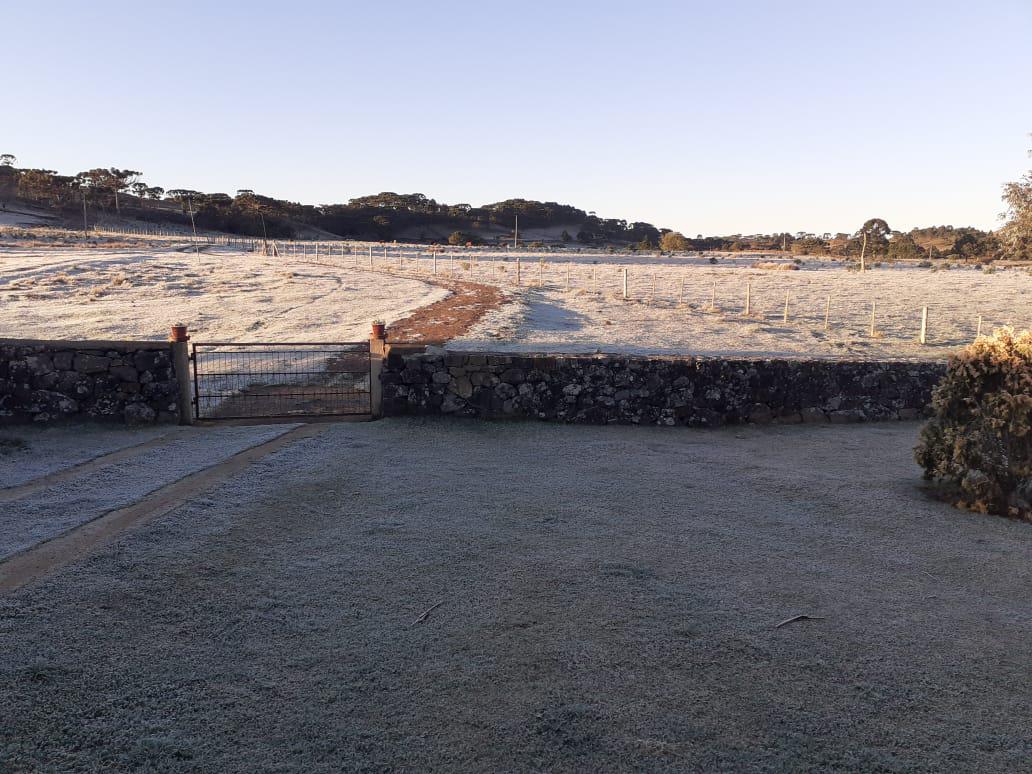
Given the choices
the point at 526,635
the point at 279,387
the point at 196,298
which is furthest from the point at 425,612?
the point at 196,298

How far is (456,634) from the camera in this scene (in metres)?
4.02

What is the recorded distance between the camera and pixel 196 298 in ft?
88.7

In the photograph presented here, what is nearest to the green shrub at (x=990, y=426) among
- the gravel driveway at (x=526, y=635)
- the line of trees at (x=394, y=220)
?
the gravel driveway at (x=526, y=635)

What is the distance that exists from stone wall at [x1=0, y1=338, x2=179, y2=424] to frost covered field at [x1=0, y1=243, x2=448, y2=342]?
27.0 feet

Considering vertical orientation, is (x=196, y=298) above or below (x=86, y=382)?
above

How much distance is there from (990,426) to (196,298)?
2597 cm

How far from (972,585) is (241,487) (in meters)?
5.65

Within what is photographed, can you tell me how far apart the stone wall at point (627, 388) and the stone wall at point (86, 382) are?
2.75m

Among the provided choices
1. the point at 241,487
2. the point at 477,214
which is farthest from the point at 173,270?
the point at 477,214

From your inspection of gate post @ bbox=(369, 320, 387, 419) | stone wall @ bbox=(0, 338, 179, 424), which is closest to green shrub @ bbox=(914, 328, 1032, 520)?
gate post @ bbox=(369, 320, 387, 419)

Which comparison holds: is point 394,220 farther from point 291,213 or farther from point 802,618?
point 802,618

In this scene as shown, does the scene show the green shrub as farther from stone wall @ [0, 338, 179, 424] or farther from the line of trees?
the line of trees

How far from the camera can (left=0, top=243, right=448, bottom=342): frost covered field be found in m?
19.4

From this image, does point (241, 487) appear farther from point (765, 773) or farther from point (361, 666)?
point (765, 773)
